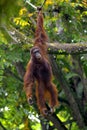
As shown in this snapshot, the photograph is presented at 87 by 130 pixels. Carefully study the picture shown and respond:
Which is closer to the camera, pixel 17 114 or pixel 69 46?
pixel 69 46

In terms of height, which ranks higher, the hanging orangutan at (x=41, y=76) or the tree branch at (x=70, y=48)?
the tree branch at (x=70, y=48)

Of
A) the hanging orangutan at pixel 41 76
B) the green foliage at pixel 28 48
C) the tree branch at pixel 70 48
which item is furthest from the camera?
the green foliage at pixel 28 48

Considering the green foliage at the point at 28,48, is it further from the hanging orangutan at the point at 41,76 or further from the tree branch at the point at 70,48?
the tree branch at the point at 70,48

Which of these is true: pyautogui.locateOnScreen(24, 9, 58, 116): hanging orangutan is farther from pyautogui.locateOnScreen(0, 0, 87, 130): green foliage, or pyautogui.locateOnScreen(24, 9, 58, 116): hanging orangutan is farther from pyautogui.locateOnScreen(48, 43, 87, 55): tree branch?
pyautogui.locateOnScreen(48, 43, 87, 55): tree branch

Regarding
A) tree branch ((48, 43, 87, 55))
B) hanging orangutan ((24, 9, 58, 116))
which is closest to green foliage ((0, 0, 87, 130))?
hanging orangutan ((24, 9, 58, 116))

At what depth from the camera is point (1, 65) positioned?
6.31 meters

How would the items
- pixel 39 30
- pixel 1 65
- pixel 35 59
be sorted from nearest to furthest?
→ pixel 39 30
pixel 35 59
pixel 1 65

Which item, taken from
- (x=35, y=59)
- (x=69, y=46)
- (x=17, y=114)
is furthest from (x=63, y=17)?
(x=17, y=114)

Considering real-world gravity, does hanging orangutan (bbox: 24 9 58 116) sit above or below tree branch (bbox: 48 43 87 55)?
below

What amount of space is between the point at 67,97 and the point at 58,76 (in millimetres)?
702

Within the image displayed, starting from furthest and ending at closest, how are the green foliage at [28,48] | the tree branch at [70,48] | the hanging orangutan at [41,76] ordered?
the green foliage at [28,48], the hanging orangutan at [41,76], the tree branch at [70,48]

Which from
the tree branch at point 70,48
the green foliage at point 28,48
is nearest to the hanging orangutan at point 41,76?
the green foliage at point 28,48

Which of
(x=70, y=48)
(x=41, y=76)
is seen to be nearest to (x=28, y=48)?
(x=41, y=76)

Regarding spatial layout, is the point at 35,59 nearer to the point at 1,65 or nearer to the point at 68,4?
the point at 1,65
